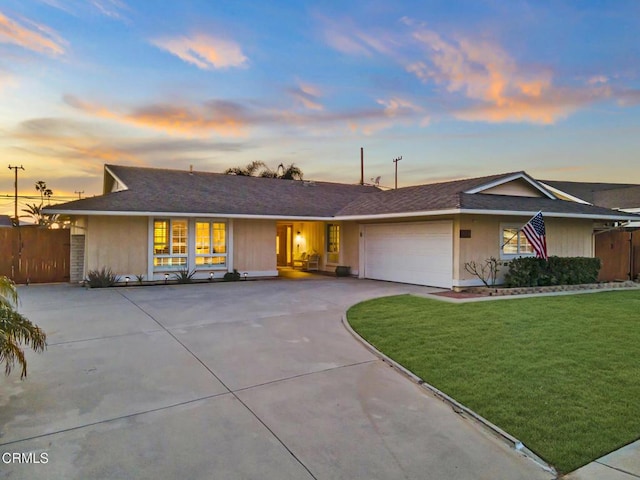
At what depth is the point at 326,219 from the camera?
16.5 m

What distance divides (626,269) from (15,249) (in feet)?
73.7

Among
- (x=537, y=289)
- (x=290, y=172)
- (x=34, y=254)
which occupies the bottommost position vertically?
(x=537, y=289)

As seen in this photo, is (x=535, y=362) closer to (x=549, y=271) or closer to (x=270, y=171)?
(x=549, y=271)

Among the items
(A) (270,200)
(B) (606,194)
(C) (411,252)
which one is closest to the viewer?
(C) (411,252)

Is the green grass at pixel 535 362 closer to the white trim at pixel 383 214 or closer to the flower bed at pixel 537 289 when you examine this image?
the flower bed at pixel 537 289

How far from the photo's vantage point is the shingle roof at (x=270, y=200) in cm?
1284

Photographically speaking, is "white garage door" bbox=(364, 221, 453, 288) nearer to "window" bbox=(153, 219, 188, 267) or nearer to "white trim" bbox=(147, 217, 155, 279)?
"window" bbox=(153, 219, 188, 267)

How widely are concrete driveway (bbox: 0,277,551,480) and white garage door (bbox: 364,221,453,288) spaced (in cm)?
708

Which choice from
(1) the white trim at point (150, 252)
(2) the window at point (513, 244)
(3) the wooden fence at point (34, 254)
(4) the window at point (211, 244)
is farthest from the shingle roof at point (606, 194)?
(3) the wooden fence at point (34, 254)

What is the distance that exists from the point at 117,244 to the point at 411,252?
10.2m

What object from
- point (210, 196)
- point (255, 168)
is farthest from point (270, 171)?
point (210, 196)

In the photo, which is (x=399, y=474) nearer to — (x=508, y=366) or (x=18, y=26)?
(x=508, y=366)

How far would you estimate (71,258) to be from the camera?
13.7 meters

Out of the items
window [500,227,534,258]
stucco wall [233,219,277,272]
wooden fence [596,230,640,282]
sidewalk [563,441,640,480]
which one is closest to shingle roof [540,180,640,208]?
wooden fence [596,230,640,282]
